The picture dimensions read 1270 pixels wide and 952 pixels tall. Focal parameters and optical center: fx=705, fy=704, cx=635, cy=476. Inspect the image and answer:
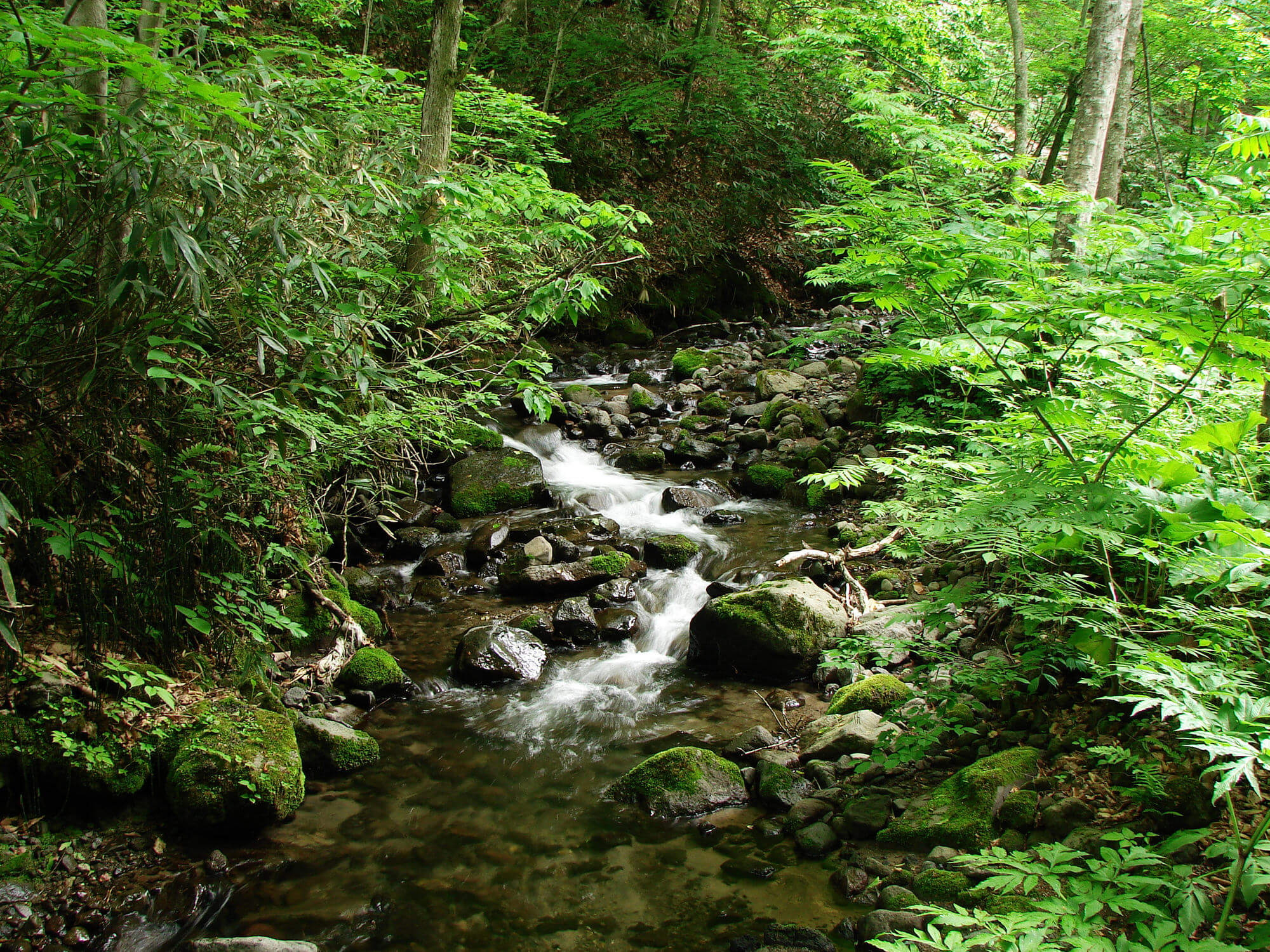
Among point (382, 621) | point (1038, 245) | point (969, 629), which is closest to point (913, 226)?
point (1038, 245)

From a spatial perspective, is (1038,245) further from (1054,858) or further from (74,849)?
(74,849)

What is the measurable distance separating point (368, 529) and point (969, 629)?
5.80m

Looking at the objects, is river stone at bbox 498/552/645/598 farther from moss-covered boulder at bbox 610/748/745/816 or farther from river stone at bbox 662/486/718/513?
moss-covered boulder at bbox 610/748/745/816

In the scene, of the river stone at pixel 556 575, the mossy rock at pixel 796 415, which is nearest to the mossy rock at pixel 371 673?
the river stone at pixel 556 575

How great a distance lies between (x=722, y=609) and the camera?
18.5ft

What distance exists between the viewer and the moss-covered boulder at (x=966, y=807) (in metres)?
3.23

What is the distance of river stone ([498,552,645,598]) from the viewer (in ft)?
22.2

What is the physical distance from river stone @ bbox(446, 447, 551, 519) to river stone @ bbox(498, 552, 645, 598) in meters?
1.46

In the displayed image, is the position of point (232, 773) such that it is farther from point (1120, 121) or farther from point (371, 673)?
point (1120, 121)

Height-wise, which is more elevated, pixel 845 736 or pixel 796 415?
pixel 796 415

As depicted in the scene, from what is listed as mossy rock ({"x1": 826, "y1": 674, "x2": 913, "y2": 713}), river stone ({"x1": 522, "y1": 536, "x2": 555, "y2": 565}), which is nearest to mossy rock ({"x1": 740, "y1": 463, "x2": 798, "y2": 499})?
river stone ({"x1": 522, "y1": 536, "x2": 555, "y2": 565})

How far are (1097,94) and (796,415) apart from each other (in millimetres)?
5117

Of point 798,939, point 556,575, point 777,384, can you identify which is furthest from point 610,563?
point 777,384

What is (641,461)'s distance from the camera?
9914mm
